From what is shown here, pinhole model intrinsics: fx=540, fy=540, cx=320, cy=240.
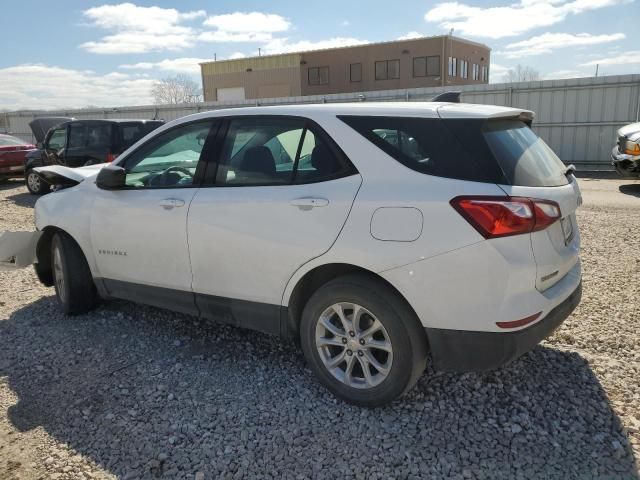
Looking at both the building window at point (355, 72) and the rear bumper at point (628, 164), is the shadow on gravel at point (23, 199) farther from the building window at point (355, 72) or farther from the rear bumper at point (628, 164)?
the building window at point (355, 72)

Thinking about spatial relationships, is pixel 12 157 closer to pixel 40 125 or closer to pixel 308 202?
pixel 40 125

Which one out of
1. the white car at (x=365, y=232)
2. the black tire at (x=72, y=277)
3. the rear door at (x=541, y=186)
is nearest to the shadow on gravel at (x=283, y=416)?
the white car at (x=365, y=232)

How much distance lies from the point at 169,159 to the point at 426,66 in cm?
4508

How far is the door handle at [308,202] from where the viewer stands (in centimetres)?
309

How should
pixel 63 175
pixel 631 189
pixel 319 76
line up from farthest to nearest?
pixel 319 76 < pixel 631 189 < pixel 63 175

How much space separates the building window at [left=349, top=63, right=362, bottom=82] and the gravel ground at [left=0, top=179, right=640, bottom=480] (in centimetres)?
4595

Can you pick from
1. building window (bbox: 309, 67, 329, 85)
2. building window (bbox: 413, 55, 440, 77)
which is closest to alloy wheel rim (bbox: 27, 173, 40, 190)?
building window (bbox: 413, 55, 440, 77)

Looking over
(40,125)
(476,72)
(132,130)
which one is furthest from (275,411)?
(476,72)

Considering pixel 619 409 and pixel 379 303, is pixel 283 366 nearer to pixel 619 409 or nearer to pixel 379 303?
pixel 379 303

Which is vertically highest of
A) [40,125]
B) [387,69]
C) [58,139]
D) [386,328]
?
[387,69]

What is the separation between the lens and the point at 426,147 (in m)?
2.92

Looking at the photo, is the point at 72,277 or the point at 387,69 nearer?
the point at 72,277

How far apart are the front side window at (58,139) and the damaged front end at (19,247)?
7429mm

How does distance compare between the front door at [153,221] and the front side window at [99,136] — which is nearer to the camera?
the front door at [153,221]
